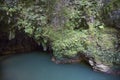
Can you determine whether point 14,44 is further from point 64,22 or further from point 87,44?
point 87,44

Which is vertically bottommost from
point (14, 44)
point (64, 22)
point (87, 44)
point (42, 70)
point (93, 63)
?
point (42, 70)

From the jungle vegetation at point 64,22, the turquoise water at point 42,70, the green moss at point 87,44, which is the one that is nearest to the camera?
the turquoise water at point 42,70

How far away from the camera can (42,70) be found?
7039 mm

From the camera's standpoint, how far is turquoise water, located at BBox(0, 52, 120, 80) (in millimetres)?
6516

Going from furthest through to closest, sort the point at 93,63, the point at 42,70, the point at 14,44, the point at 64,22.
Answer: the point at 14,44
the point at 64,22
the point at 42,70
the point at 93,63

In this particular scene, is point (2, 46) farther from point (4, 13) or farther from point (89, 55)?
point (89, 55)

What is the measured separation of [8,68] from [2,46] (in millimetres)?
1581

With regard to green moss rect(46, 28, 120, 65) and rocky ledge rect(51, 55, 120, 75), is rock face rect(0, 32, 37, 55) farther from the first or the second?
green moss rect(46, 28, 120, 65)

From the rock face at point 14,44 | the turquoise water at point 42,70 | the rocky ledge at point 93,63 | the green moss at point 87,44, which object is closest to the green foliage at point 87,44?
the green moss at point 87,44

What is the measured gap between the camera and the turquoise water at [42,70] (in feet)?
21.4

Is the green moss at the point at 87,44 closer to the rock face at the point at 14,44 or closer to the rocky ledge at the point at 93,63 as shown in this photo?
the rocky ledge at the point at 93,63

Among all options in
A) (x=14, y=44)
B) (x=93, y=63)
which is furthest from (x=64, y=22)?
(x=14, y=44)

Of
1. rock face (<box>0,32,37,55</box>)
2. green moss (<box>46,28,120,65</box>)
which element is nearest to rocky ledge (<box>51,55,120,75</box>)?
green moss (<box>46,28,120,65</box>)

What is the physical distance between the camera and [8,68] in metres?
7.18
